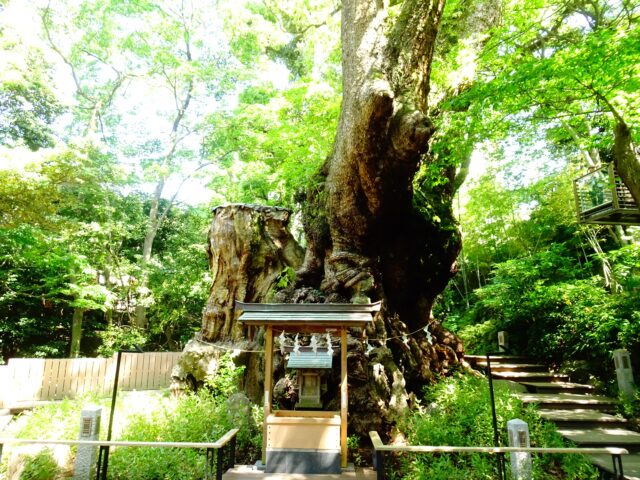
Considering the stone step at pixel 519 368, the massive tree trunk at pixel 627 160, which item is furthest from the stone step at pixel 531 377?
the massive tree trunk at pixel 627 160

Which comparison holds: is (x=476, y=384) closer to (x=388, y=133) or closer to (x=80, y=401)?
(x=388, y=133)

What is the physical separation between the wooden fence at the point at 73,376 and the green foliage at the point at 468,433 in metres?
8.34

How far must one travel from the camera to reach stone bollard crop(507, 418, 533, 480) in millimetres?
4672

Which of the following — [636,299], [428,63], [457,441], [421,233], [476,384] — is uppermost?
[428,63]

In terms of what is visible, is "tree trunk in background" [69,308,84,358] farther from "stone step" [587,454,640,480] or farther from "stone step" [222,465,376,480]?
"stone step" [587,454,640,480]

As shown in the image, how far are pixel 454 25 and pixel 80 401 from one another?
11139 millimetres

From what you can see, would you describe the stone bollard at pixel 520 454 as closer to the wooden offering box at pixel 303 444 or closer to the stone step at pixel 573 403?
the wooden offering box at pixel 303 444

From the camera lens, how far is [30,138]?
16.0 meters

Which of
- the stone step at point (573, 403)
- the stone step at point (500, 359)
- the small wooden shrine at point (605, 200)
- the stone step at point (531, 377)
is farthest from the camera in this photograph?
the stone step at point (500, 359)

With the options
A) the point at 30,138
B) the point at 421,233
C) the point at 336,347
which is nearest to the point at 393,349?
the point at 336,347

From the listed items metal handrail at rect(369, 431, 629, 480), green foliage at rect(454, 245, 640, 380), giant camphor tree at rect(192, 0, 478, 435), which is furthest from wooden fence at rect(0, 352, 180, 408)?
green foliage at rect(454, 245, 640, 380)

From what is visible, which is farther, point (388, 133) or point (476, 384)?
point (476, 384)

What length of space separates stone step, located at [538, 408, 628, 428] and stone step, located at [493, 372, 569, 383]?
65.4 inches

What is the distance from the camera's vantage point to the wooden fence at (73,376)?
29.8ft
